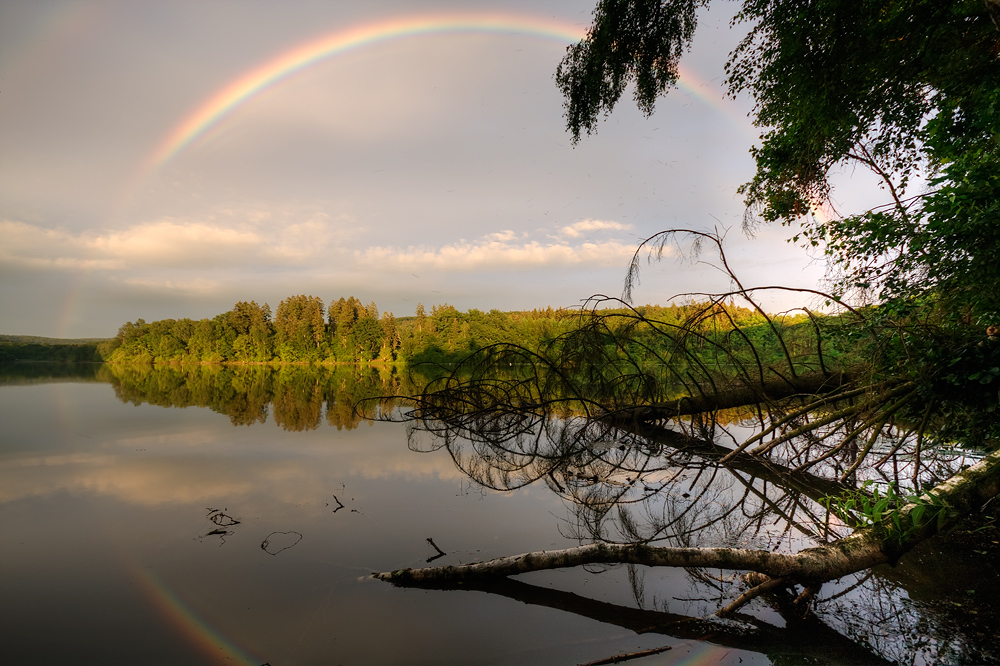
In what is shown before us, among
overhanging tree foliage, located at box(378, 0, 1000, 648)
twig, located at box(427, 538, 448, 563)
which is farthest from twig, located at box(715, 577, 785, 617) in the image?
twig, located at box(427, 538, 448, 563)

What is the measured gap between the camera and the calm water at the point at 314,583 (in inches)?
107

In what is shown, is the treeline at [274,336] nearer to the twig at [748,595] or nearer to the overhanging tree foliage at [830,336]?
the overhanging tree foliage at [830,336]

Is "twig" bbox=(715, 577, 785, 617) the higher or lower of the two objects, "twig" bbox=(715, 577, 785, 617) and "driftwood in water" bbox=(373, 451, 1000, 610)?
the lower

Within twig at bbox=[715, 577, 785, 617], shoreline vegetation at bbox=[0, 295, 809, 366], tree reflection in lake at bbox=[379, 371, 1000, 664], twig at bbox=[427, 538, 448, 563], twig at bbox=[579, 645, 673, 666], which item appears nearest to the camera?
twig at bbox=[579, 645, 673, 666]

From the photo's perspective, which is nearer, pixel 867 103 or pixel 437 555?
pixel 437 555

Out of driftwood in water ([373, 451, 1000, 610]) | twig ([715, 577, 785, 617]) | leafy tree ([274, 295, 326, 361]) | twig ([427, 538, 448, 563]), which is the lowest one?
twig ([427, 538, 448, 563])

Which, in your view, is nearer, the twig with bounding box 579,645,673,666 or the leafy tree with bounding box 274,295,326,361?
the twig with bounding box 579,645,673,666

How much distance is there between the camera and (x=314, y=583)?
11.6ft

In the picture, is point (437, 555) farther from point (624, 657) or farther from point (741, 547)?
point (741, 547)

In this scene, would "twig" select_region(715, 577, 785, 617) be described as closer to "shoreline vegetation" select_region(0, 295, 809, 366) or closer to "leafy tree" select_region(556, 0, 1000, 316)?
"leafy tree" select_region(556, 0, 1000, 316)

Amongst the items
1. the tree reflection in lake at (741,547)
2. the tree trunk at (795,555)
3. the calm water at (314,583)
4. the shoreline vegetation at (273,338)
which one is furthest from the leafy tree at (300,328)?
the tree trunk at (795,555)

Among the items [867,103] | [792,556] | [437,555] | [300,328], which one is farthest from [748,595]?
[300,328]

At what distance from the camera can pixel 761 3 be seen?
6910 mm

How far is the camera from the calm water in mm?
2711
